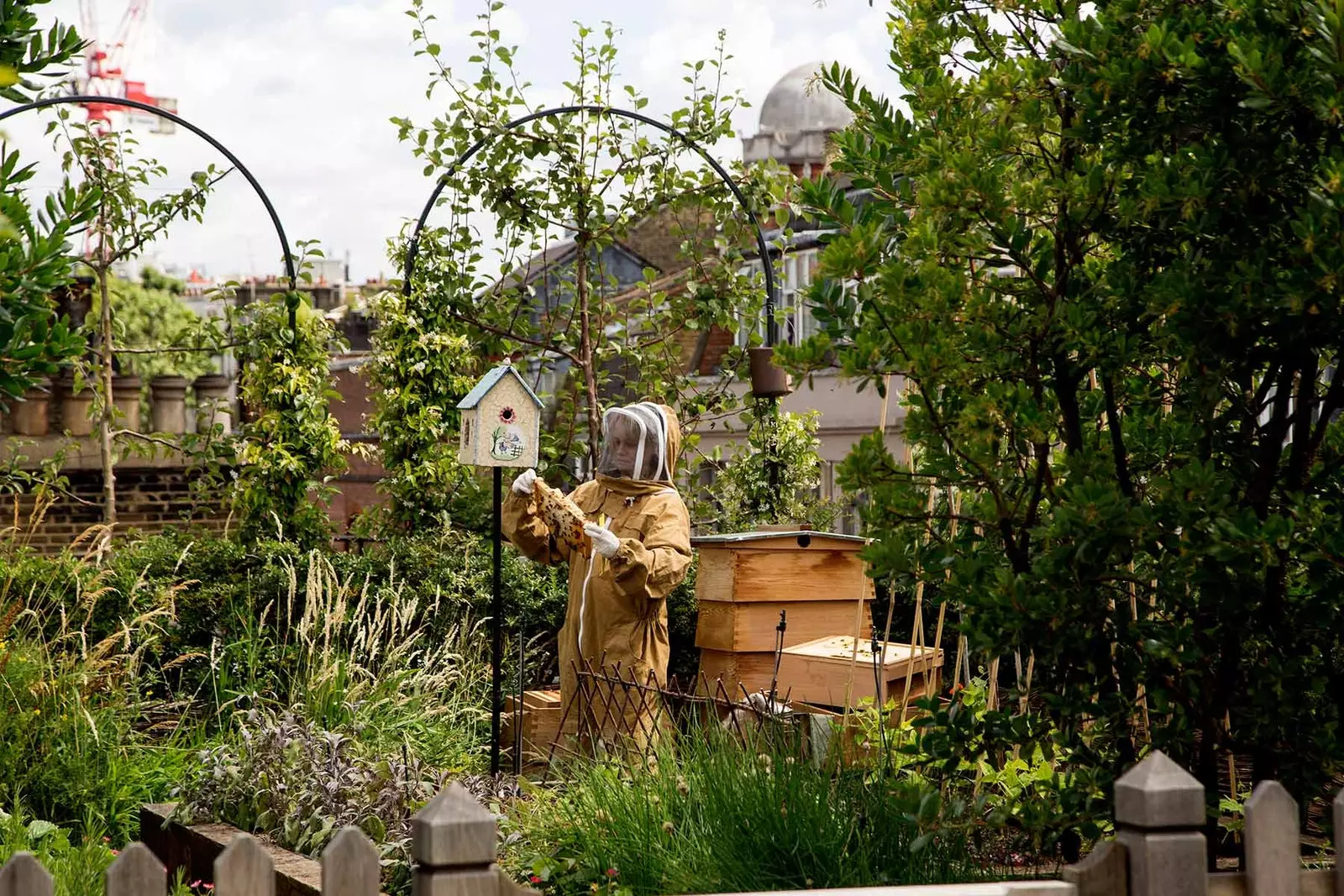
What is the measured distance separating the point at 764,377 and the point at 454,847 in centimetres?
683

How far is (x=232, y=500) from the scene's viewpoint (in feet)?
28.4

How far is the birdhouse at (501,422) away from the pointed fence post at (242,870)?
141 inches

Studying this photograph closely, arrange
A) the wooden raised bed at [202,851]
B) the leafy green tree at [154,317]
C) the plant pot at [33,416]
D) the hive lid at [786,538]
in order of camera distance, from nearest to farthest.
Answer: the wooden raised bed at [202,851] → the hive lid at [786,538] → the plant pot at [33,416] → the leafy green tree at [154,317]

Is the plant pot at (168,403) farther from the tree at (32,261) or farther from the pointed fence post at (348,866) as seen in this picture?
the pointed fence post at (348,866)

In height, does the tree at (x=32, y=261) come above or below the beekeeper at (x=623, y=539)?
above

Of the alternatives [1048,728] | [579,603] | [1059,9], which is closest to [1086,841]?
[1048,728]

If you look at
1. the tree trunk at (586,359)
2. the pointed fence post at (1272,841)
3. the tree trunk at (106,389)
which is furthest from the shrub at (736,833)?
the tree trunk at (106,389)

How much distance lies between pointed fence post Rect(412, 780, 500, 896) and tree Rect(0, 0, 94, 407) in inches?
55.8

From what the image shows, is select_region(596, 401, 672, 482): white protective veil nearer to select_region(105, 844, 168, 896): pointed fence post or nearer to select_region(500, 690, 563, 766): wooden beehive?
select_region(500, 690, 563, 766): wooden beehive

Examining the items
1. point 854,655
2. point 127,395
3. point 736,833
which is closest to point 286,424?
point 854,655

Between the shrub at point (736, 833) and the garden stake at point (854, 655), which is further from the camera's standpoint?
the garden stake at point (854, 655)

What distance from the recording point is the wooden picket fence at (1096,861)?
2.37 meters

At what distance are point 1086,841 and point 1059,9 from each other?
2.13 m

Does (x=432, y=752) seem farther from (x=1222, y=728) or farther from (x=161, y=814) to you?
(x=1222, y=728)
